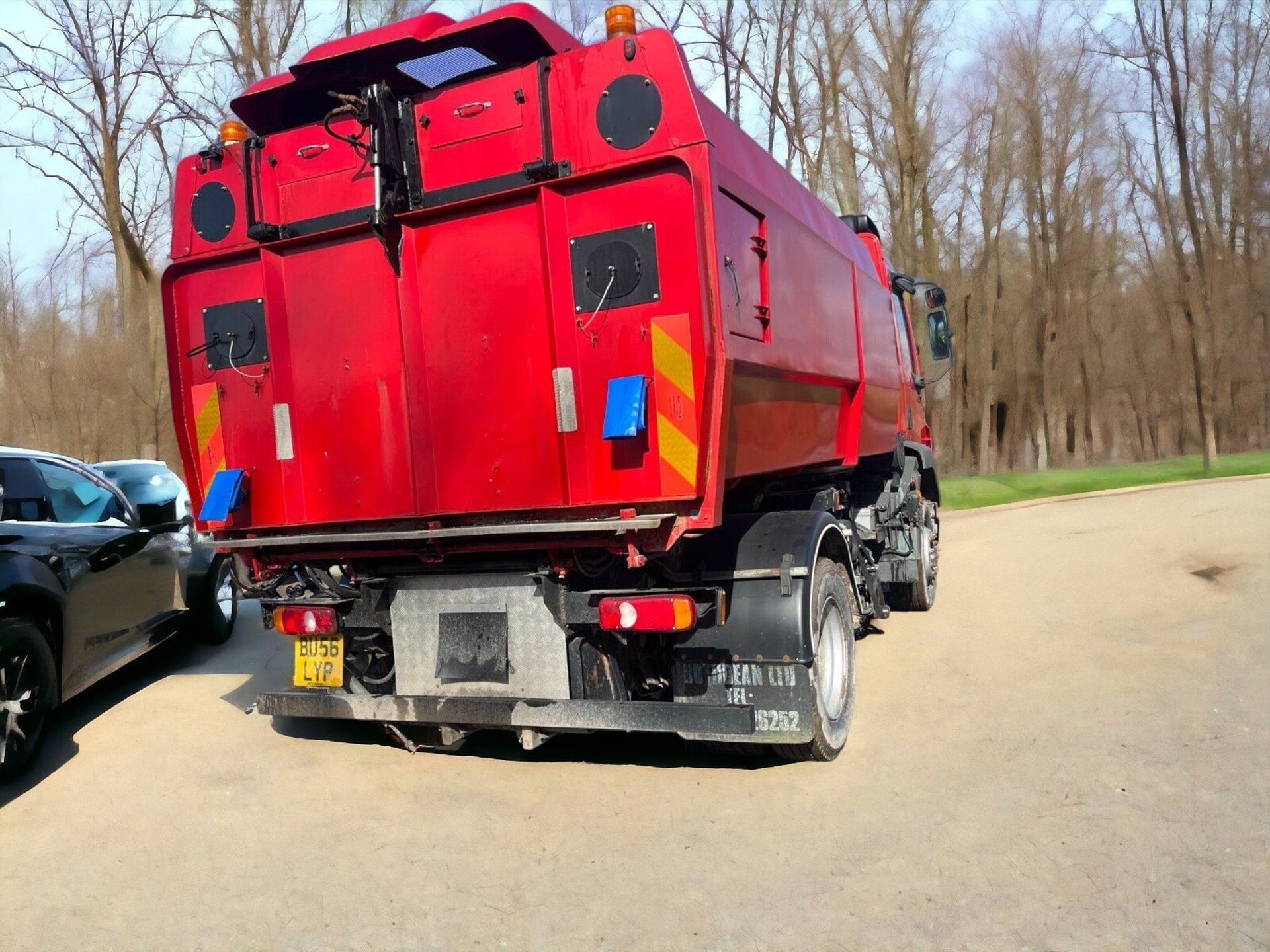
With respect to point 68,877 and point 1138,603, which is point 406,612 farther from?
point 1138,603

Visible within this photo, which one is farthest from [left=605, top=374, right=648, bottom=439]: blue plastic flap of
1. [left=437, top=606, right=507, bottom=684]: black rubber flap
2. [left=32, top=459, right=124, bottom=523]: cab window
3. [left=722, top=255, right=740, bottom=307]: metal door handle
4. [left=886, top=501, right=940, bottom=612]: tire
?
[left=886, top=501, right=940, bottom=612]: tire

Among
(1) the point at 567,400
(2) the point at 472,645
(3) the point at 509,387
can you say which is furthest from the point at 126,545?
(1) the point at 567,400

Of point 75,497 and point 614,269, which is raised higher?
point 614,269

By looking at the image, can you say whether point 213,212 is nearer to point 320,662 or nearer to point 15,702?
point 320,662

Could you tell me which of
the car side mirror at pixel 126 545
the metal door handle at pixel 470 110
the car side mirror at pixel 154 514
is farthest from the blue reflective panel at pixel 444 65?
the car side mirror at pixel 154 514

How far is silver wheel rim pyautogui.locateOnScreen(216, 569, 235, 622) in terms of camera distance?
821 centimetres

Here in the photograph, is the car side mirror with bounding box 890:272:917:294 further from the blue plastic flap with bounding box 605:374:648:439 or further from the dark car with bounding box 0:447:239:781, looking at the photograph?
the dark car with bounding box 0:447:239:781

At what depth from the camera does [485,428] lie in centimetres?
450

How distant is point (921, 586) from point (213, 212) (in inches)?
252

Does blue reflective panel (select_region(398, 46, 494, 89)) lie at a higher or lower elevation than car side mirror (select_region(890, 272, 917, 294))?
higher

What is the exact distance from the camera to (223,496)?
495 centimetres

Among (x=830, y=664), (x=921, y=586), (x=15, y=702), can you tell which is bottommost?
(x=921, y=586)

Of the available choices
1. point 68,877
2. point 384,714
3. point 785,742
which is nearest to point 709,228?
point 785,742

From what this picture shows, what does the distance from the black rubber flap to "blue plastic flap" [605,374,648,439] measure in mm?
1196
